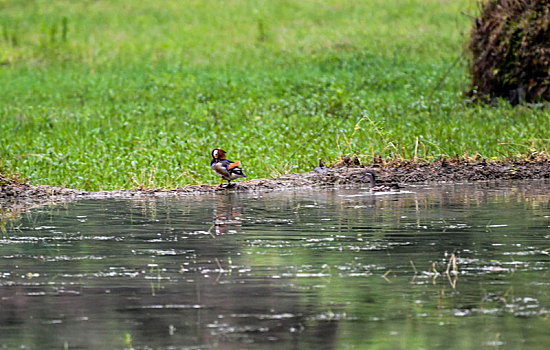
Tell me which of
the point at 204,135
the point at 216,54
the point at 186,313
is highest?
the point at 216,54

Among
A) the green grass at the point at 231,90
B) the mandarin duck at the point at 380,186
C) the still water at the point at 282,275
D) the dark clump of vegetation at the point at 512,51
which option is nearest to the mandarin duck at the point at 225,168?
the still water at the point at 282,275

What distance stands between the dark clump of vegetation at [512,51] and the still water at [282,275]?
10999 millimetres

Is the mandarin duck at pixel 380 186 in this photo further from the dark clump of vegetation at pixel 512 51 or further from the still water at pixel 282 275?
the dark clump of vegetation at pixel 512 51

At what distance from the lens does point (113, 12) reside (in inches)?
2039

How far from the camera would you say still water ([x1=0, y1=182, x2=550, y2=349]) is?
7.06m

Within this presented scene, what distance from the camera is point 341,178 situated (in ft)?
51.8

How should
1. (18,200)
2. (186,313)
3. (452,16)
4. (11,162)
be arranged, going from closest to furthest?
(186,313) < (18,200) < (11,162) < (452,16)

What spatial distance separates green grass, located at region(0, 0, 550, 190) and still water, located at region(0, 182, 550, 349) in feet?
11.2

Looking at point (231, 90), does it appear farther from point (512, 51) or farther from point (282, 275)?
point (282, 275)

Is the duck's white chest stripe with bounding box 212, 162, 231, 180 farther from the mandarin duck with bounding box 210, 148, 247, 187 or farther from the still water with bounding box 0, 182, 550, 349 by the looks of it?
the still water with bounding box 0, 182, 550, 349

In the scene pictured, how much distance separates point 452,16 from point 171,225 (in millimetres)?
35963

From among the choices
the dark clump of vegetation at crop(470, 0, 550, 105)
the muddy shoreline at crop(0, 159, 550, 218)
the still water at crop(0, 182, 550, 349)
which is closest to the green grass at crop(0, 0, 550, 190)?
the muddy shoreline at crop(0, 159, 550, 218)

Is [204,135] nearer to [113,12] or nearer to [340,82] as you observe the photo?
[340,82]

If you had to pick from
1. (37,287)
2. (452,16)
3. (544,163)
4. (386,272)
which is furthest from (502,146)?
(452,16)
